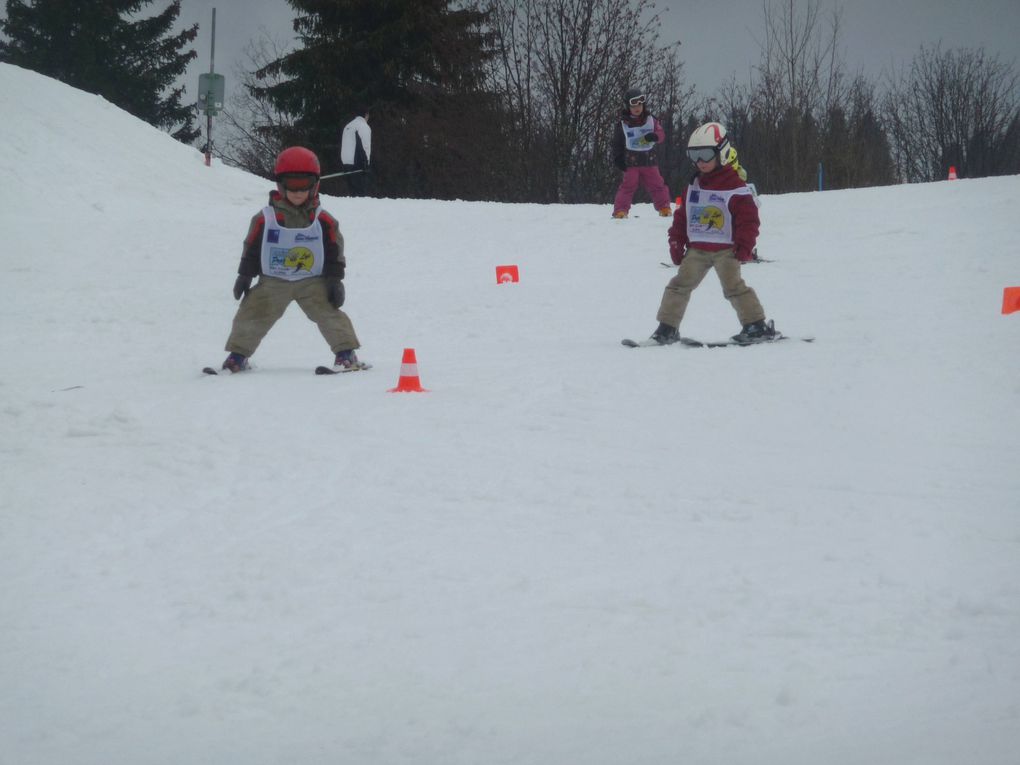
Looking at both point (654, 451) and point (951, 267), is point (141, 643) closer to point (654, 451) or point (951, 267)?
point (654, 451)

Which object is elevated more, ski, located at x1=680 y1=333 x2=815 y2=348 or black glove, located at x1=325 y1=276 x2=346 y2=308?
black glove, located at x1=325 y1=276 x2=346 y2=308

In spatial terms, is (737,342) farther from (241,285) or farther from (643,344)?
(241,285)

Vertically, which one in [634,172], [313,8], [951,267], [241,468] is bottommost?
[241,468]

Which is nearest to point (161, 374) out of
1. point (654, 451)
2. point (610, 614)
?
point (654, 451)

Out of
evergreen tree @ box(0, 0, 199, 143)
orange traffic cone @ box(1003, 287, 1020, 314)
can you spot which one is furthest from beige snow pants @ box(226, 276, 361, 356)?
evergreen tree @ box(0, 0, 199, 143)

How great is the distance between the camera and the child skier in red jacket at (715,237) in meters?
7.91

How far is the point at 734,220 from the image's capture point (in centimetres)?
796

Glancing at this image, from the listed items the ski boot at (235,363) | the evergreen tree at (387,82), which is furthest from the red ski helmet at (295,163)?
the evergreen tree at (387,82)

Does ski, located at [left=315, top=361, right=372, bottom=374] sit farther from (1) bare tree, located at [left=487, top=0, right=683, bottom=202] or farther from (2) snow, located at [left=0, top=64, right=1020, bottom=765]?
(1) bare tree, located at [left=487, top=0, right=683, bottom=202]

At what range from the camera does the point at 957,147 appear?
1636 inches

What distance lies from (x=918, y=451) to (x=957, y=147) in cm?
4051

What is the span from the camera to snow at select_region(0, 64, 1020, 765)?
9.27 feet

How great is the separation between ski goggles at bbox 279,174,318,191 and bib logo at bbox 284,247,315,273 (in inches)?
16.1

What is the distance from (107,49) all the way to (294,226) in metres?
38.5
